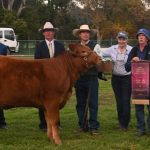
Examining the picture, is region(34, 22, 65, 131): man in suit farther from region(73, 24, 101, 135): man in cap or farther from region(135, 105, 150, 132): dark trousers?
region(135, 105, 150, 132): dark trousers

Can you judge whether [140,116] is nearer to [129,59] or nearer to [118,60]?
[129,59]

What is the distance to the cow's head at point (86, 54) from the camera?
8.72 meters

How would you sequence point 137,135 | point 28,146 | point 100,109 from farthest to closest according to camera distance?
point 100,109 → point 137,135 → point 28,146

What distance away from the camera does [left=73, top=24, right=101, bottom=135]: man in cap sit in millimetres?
9531

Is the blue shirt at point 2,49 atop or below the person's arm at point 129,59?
atop

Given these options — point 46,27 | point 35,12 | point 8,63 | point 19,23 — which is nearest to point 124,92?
point 46,27

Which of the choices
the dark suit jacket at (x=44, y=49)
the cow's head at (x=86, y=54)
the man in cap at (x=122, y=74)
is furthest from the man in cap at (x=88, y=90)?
the cow's head at (x=86, y=54)

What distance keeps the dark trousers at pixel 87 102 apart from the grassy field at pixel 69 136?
0.29 metres

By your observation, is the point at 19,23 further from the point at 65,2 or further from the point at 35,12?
the point at 65,2

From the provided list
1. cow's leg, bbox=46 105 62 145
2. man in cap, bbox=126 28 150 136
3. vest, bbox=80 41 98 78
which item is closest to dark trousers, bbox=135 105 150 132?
man in cap, bbox=126 28 150 136

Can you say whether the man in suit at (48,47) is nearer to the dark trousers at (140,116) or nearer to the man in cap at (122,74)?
the man in cap at (122,74)

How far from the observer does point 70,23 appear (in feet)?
206

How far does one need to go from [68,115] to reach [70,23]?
5139 centimetres

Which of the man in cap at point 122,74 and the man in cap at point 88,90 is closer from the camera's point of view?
the man in cap at point 88,90
